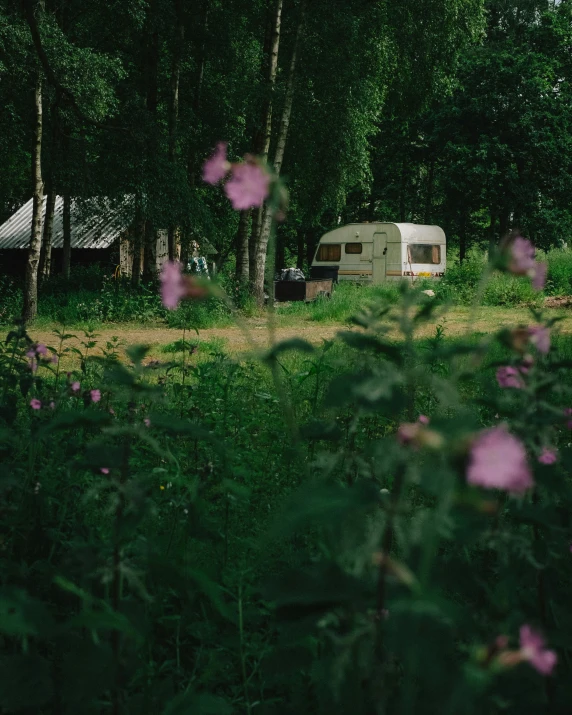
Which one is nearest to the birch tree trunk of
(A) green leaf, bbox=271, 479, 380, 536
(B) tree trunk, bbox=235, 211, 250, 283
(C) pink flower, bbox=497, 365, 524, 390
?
(B) tree trunk, bbox=235, 211, 250, 283

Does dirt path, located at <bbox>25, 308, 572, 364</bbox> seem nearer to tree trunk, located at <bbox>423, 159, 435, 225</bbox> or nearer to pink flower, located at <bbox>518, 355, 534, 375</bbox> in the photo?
pink flower, located at <bbox>518, 355, 534, 375</bbox>

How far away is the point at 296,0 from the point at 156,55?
3293 mm

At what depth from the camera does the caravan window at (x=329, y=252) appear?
28.0 m

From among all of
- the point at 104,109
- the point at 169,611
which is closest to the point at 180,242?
the point at 104,109

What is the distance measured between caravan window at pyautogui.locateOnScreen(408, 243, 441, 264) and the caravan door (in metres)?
0.90

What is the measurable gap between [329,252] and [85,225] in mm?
12702

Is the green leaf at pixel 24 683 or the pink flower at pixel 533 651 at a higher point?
the pink flower at pixel 533 651

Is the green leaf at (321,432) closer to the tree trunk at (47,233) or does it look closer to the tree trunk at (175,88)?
the tree trunk at (175,88)

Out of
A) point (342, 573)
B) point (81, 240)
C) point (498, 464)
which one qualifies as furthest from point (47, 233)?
point (498, 464)

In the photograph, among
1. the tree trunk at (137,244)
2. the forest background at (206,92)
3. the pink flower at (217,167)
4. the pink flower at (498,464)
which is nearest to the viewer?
the pink flower at (498,464)

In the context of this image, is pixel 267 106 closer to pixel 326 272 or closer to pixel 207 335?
pixel 207 335

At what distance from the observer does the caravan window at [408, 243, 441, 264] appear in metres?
26.3

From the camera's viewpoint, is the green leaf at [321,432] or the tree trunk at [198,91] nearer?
the green leaf at [321,432]

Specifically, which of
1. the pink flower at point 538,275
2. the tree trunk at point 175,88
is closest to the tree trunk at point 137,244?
the tree trunk at point 175,88
